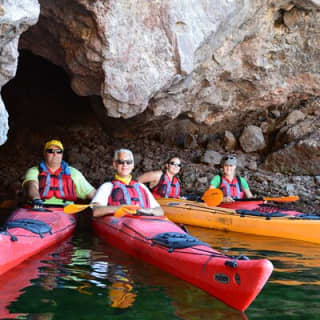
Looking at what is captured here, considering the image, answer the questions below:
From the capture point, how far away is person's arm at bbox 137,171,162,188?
280 inches

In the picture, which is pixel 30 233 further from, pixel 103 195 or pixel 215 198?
pixel 215 198

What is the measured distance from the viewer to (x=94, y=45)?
555cm

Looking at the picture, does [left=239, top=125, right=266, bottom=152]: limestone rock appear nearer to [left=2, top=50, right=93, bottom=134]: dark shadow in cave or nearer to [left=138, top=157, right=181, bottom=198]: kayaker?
[left=138, top=157, right=181, bottom=198]: kayaker

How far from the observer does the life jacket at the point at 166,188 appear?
287 inches

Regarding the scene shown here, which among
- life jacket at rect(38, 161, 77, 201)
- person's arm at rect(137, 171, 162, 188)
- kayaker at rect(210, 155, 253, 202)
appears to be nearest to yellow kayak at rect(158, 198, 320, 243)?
person's arm at rect(137, 171, 162, 188)

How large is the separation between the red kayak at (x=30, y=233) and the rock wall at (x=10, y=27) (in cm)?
89

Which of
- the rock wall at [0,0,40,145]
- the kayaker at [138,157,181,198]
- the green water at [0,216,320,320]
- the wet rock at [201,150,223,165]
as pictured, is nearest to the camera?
the green water at [0,216,320,320]

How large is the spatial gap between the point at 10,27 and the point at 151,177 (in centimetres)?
391

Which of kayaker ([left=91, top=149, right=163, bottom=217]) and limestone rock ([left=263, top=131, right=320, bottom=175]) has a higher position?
limestone rock ([left=263, top=131, right=320, bottom=175])

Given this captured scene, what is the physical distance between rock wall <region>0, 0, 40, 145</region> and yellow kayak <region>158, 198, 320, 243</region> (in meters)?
3.24

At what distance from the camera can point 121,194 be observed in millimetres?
4961

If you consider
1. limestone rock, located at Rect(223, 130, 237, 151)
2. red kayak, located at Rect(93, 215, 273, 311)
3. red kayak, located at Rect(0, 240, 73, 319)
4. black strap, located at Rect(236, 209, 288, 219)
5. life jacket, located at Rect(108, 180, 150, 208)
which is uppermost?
limestone rock, located at Rect(223, 130, 237, 151)

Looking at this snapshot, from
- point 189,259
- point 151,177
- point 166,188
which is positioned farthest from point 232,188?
point 189,259

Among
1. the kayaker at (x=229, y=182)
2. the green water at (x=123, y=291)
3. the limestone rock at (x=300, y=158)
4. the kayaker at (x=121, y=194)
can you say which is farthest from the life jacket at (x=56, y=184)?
the limestone rock at (x=300, y=158)
